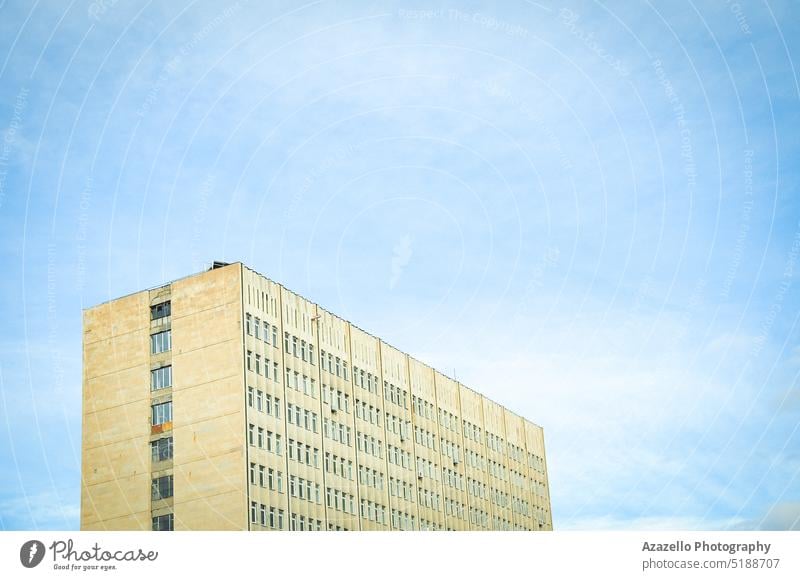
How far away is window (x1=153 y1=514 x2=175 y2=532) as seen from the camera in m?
79.8

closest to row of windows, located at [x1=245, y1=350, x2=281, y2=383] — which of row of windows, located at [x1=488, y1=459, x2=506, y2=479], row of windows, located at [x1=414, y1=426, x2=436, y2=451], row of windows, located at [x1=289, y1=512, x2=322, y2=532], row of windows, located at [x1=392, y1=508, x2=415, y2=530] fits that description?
row of windows, located at [x1=289, y1=512, x2=322, y2=532]

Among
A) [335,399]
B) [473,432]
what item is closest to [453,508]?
[473,432]

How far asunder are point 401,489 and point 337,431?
40.4ft

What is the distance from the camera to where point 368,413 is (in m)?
99.4

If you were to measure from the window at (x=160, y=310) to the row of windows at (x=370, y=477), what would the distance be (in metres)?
22.8

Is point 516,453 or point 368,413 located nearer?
point 368,413

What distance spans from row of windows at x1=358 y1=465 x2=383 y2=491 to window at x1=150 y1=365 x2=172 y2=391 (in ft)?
66.7

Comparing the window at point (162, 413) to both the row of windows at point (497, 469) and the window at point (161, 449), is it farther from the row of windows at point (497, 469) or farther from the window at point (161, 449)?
the row of windows at point (497, 469)

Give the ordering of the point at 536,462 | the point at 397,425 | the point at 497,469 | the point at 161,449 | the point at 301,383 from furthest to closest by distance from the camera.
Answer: the point at 536,462, the point at 497,469, the point at 397,425, the point at 301,383, the point at 161,449

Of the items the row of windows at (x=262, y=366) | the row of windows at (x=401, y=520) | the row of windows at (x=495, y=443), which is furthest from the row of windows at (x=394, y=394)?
the row of windows at (x=495, y=443)

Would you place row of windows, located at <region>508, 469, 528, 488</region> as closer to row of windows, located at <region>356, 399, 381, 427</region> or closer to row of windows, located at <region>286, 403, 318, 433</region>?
row of windows, located at <region>356, 399, 381, 427</region>

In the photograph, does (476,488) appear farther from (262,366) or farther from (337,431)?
(262,366)

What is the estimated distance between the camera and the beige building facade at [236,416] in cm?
8056

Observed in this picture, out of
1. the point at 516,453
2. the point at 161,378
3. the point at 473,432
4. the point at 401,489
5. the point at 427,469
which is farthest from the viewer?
the point at 516,453
